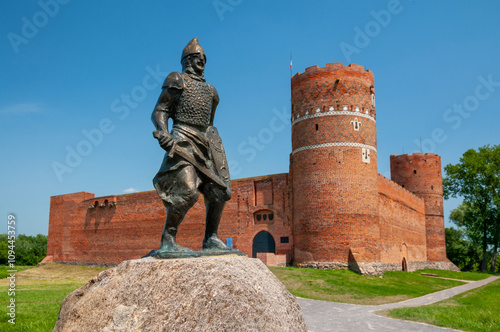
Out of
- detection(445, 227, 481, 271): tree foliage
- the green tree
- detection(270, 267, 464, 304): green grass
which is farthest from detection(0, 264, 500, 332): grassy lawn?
detection(445, 227, 481, 271): tree foliage

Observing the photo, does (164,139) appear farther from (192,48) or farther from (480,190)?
(480,190)

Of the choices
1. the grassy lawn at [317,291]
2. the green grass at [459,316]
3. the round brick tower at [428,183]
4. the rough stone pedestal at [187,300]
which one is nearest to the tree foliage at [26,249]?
the grassy lawn at [317,291]

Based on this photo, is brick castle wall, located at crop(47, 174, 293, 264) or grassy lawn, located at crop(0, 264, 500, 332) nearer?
grassy lawn, located at crop(0, 264, 500, 332)

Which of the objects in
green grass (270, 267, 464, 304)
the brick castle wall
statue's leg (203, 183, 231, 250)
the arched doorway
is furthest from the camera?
the brick castle wall

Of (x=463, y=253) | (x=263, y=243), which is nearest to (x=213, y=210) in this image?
(x=263, y=243)

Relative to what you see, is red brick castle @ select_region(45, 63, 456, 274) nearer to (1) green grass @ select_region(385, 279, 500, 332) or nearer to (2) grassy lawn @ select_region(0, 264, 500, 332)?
(2) grassy lawn @ select_region(0, 264, 500, 332)

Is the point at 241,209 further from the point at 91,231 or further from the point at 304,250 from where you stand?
the point at 91,231

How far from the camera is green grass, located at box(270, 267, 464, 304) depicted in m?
16.2

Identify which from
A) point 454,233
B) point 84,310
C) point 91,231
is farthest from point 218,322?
point 454,233

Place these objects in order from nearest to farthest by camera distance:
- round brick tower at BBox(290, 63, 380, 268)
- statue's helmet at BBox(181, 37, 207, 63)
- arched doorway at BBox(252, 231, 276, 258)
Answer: statue's helmet at BBox(181, 37, 207, 63) → round brick tower at BBox(290, 63, 380, 268) → arched doorway at BBox(252, 231, 276, 258)

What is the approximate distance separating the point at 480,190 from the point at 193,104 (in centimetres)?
4121

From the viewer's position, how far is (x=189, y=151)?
A: 5527 millimetres

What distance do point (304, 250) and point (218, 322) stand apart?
20.8m

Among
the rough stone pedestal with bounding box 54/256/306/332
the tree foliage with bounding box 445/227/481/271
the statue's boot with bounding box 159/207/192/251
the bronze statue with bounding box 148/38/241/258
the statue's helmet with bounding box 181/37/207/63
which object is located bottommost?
the tree foliage with bounding box 445/227/481/271
